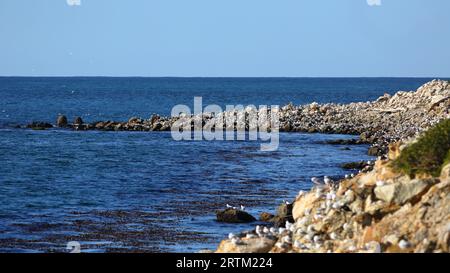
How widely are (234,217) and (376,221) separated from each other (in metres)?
9.90

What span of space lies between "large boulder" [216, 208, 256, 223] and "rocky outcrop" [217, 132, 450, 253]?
737 cm

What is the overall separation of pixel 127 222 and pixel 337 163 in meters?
17.3

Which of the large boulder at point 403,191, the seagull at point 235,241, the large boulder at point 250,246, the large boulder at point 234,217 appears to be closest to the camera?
the large boulder at point 403,191

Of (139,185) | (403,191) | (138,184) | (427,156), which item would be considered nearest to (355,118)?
(138,184)

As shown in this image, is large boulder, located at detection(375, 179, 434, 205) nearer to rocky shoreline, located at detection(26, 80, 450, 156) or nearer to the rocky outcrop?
the rocky outcrop

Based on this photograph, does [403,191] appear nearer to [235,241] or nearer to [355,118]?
[235,241]

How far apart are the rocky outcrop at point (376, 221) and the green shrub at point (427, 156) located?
14cm

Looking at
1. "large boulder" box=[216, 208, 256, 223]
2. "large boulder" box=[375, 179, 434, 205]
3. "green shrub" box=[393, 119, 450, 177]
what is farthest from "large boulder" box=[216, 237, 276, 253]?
"large boulder" box=[216, 208, 256, 223]

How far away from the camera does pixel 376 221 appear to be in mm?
14383

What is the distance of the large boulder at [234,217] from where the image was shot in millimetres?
23953

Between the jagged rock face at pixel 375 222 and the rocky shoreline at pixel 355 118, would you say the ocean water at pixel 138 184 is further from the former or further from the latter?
the jagged rock face at pixel 375 222

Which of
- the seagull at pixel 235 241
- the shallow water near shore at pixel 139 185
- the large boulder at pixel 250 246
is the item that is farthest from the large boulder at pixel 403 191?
the shallow water near shore at pixel 139 185

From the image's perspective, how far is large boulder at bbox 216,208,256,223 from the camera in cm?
2395
